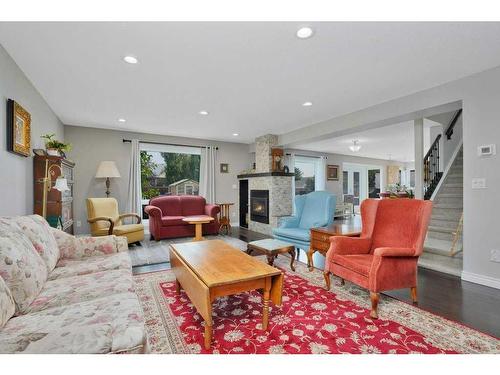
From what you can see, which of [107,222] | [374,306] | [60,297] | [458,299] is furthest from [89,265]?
[458,299]

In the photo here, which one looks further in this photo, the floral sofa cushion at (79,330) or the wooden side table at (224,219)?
the wooden side table at (224,219)

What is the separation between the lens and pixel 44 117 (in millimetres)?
3727

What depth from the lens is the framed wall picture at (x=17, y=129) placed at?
2393 millimetres

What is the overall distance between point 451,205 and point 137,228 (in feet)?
19.0

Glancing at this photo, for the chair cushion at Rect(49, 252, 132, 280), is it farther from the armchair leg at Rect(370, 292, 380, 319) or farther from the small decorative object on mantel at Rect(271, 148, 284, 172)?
the small decorative object on mantel at Rect(271, 148, 284, 172)

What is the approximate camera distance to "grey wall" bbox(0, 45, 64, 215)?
2297 millimetres

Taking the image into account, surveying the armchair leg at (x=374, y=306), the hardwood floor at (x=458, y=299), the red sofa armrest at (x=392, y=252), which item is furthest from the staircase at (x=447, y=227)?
the armchair leg at (x=374, y=306)

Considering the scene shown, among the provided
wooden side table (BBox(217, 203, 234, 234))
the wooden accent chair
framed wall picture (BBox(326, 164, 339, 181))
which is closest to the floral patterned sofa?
the wooden accent chair

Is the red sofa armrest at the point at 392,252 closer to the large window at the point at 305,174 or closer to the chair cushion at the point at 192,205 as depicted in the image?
the chair cushion at the point at 192,205

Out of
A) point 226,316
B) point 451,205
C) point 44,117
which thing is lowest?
point 226,316
